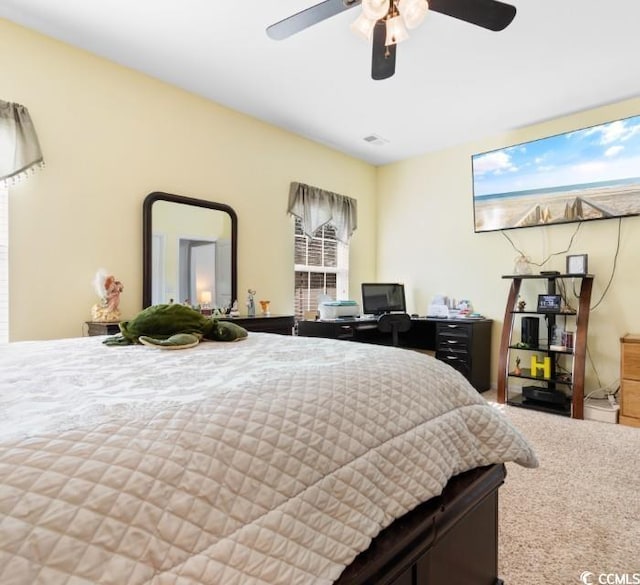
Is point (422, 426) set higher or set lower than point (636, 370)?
higher

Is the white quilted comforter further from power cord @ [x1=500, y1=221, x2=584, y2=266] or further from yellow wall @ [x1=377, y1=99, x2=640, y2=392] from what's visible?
power cord @ [x1=500, y1=221, x2=584, y2=266]

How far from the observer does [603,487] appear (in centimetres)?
220

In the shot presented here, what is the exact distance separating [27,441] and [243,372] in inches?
22.7

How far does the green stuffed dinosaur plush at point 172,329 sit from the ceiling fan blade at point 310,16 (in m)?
1.50

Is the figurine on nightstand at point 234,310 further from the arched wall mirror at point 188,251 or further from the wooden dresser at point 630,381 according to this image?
the wooden dresser at point 630,381

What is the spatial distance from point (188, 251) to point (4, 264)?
4.10 ft

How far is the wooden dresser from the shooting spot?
10.5 feet

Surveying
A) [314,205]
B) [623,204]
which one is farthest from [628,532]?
[314,205]

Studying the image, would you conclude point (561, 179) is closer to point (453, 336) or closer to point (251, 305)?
point (453, 336)

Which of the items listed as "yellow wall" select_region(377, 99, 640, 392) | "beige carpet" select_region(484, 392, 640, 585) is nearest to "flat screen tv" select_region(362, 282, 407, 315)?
"yellow wall" select_region(377, 99, 640, 392)

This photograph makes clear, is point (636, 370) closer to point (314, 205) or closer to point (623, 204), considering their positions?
point (623, 204)

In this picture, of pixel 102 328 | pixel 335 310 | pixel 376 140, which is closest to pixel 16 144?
pixel 102 328

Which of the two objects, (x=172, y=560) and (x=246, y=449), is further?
(x=246, y=449)

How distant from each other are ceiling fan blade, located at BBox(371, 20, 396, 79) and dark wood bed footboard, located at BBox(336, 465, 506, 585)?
2.01 metres
